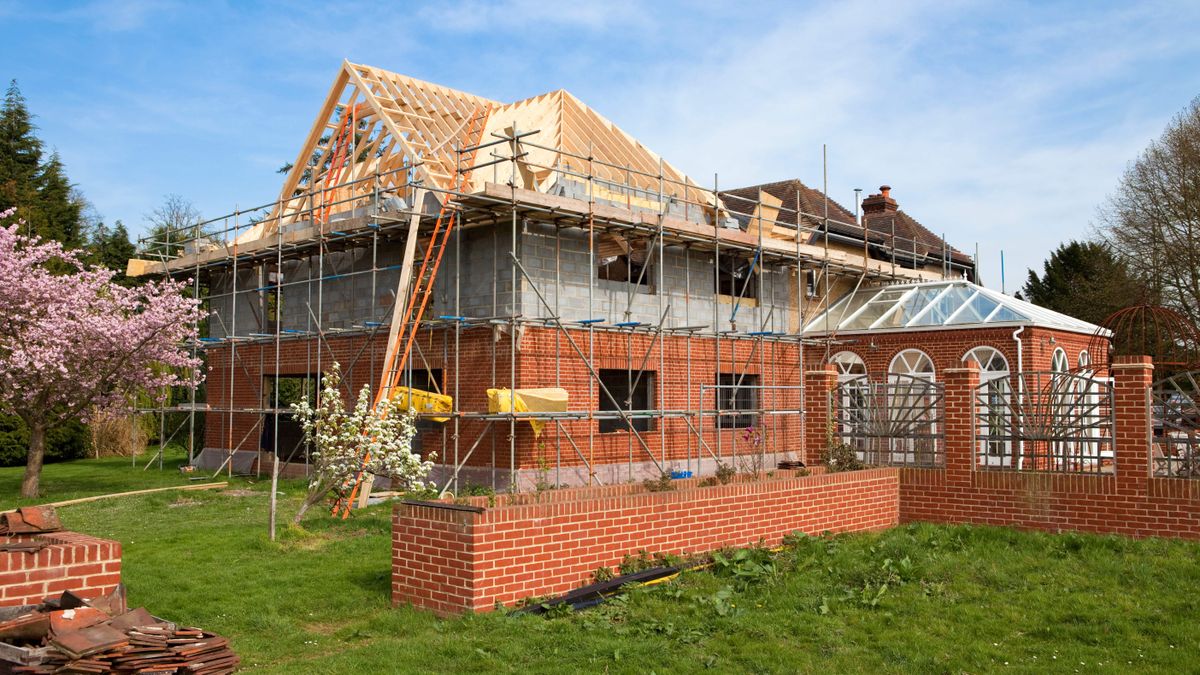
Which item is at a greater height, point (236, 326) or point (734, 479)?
point (236, 326)

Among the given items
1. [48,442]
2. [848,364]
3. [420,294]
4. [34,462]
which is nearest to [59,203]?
[48,442]

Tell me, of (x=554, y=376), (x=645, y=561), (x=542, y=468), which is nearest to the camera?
(x=645, y=561)

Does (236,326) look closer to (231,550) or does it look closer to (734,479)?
(231,550)

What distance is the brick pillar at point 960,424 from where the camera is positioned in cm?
1197

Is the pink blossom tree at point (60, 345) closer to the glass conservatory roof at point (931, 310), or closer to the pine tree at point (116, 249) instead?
the glass conservatory roof at point (931, 310)

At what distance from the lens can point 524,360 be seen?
16766mm

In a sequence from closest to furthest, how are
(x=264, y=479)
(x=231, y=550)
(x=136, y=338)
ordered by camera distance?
(x=231, y=550), (x=136, y=338), (x=264, y=479)

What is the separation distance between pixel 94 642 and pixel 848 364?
59.8ft

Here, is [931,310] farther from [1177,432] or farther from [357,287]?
[357,287]

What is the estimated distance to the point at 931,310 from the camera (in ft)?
69.4

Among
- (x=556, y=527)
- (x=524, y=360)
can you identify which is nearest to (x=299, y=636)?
(x=556, y=527)

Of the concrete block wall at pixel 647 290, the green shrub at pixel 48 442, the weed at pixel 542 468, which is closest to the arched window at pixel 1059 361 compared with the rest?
the concrete block wall at pixel 647 290

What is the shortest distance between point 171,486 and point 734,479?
41.2 feet

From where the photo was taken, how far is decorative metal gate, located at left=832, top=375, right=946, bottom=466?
12742 millimetres
